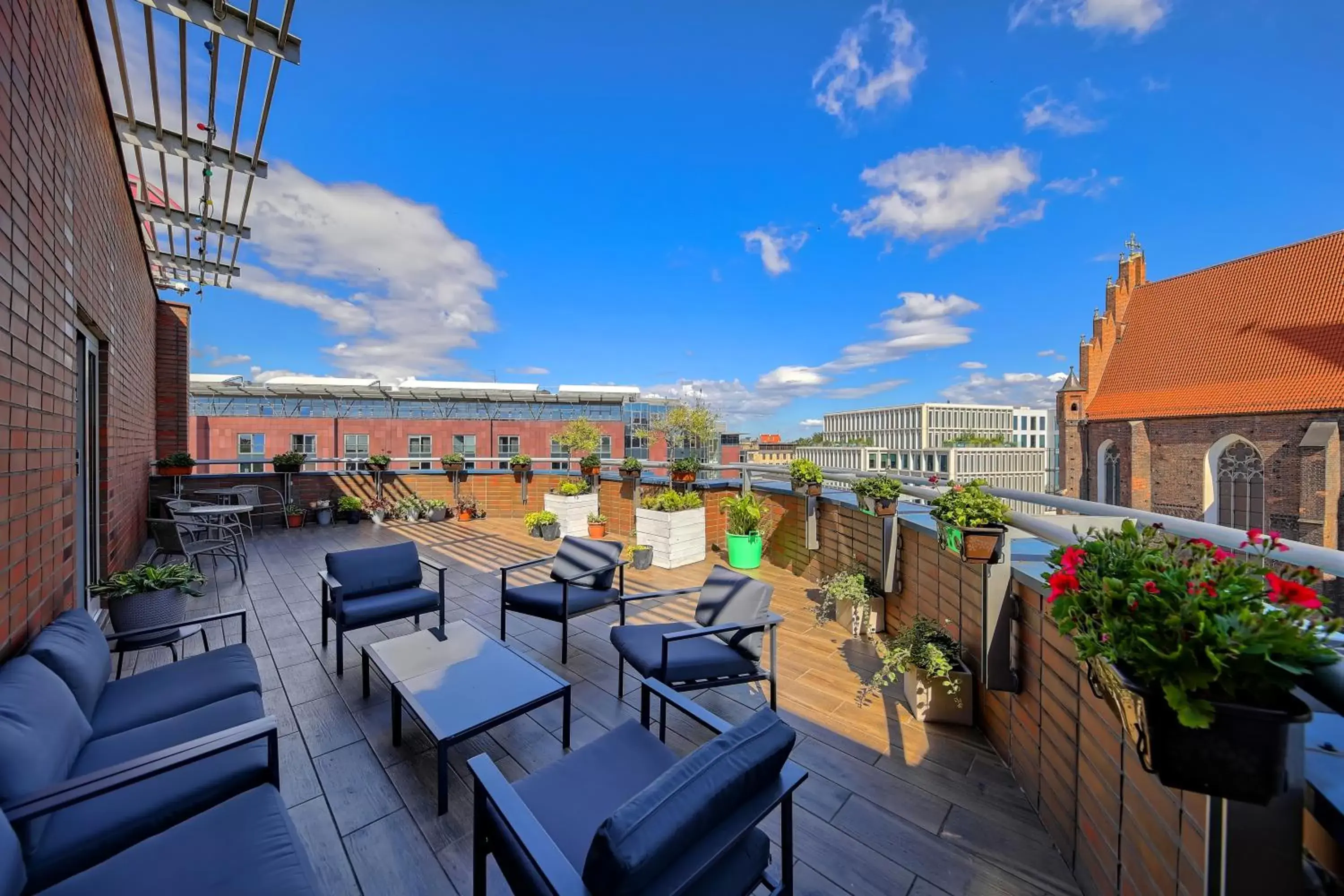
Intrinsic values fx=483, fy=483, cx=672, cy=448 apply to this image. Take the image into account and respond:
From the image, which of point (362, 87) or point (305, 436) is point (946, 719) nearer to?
point (362, 87)

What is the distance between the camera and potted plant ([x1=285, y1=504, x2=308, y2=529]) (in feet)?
24.6

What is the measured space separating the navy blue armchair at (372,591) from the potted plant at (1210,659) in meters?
3.00

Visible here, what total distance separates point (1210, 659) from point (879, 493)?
8.77ft

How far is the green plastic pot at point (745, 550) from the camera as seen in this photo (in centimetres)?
505

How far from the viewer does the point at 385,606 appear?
9.86ft

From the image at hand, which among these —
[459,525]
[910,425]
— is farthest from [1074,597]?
[910,425]

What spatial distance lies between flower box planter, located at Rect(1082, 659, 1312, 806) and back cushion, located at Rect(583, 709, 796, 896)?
667 mm

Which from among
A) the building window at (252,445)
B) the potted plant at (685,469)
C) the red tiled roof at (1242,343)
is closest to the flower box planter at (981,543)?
the potted plant at (685,469)

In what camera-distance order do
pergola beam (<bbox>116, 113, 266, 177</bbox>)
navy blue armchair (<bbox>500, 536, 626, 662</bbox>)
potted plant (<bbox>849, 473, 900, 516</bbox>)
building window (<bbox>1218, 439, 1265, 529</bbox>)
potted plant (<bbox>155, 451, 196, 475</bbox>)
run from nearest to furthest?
navy blue armchair (<bbox>500, 536, 626, 662</bbox>)
potted plant (<bbox>849, 473, 900, 516</bbox>)
pergola beam (<bbox>116, 113, 266, 177</bbox>)
potted plant (<bbox>155, 451, 196, 475</bbox>)
building window (<bbox>1218, 439, 1265, 529</bbox>)

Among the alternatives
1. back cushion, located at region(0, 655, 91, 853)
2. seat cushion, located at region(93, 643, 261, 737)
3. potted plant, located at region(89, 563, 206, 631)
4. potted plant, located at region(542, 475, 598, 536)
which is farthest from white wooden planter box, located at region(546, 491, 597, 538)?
back cushion, located at region(0, 655, 91, 853)

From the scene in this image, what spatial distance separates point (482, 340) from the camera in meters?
34.7

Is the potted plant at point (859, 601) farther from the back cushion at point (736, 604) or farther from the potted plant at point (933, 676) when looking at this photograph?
the back cushion at point (736, 604)

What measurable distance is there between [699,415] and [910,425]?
26329mm

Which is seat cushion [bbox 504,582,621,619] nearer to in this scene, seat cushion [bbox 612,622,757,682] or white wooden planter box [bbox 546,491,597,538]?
seat cushion [bbox 612,622,757,682]
